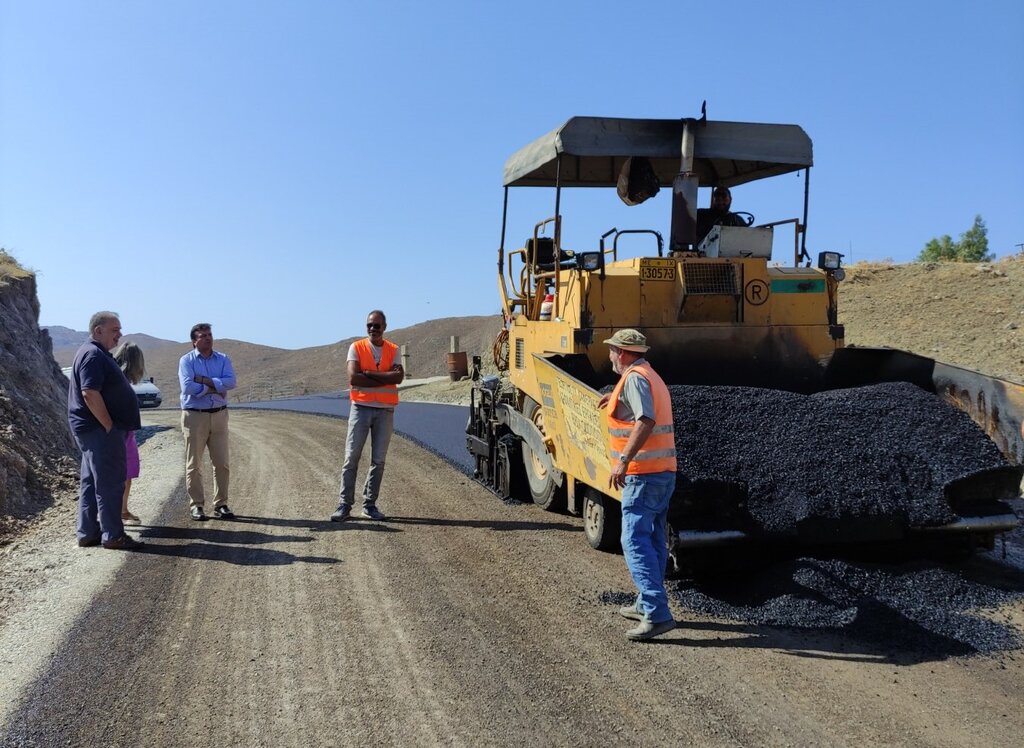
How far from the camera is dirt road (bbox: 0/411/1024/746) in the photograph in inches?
127

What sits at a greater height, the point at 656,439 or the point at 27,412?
the point at 656,439

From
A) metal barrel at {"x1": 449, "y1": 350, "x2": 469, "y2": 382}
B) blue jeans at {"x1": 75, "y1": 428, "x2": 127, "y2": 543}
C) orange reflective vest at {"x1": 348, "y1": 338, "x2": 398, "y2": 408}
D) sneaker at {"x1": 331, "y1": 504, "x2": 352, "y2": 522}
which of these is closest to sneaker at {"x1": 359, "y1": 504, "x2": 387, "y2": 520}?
sneaker at {"x1": 331, "y1": 504, "x2": 352, "y2": 522}

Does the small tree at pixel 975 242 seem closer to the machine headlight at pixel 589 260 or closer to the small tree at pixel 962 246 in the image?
the small tree at pixel 962 246

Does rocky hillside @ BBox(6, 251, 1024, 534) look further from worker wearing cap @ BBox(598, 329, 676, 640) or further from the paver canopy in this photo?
the paver canopy

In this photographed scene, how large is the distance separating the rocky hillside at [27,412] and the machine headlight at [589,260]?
5165 mm

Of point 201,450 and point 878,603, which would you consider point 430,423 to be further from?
point 878,603

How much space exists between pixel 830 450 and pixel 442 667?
2797 mm

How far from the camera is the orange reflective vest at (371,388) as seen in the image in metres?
7.18

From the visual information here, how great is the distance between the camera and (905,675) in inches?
146

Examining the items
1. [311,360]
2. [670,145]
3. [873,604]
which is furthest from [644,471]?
[311,360]

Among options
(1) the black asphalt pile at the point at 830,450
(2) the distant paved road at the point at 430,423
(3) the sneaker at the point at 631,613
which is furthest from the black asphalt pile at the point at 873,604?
(2) the distant paved road at the point at 430,423

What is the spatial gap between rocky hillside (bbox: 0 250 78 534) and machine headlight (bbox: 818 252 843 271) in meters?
7.10

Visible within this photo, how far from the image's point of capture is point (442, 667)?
12.6 ft

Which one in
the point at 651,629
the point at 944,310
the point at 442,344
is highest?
the point at 944,310
